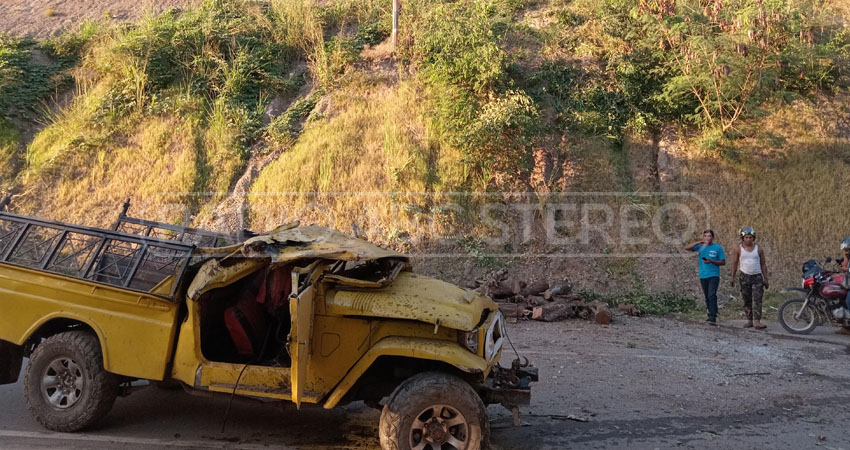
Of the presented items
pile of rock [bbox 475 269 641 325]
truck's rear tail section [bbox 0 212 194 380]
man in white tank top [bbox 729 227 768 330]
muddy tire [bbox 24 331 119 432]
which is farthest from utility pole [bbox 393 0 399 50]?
muddy tire [bbox 24 331 119 432]

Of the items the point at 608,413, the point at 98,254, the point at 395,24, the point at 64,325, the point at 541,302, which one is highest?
the point at 395,24

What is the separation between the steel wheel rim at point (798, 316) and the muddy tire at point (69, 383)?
9.99 m

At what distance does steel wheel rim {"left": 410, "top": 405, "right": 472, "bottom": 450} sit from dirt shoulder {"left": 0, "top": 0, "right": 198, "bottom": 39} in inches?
757

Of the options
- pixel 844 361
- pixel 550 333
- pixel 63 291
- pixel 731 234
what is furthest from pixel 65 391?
pixel 731 234

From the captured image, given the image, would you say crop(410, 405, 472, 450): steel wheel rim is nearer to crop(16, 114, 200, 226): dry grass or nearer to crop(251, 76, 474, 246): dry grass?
crop(251, 76, 474, 246): dry grass

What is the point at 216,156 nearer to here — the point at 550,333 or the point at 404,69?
the point at 404,69

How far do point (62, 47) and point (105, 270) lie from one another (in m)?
16.3

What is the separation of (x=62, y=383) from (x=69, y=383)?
0.06 m

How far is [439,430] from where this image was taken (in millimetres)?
4582

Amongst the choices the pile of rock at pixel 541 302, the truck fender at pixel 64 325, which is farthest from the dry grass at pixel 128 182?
the truck fender at pixel 64 325

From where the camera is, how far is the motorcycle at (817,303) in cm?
999

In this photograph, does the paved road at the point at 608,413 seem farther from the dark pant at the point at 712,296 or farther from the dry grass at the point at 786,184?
the dry grass at the point at 786,184

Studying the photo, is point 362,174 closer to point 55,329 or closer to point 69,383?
point 55,329

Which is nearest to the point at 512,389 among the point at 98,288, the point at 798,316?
the point at 98,288
